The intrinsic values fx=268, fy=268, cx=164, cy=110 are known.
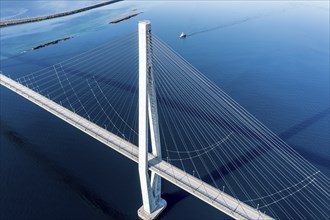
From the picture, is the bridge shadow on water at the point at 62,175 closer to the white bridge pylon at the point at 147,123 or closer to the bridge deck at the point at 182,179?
the white bridge pylon at the point at 147,123

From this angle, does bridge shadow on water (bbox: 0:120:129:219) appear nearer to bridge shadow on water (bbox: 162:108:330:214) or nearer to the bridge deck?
bridge shadow on water (bbox: 162:108:330:214)

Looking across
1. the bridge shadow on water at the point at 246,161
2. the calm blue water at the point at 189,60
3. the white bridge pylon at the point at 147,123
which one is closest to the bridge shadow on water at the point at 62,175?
the calm blue water at the point at 189,60

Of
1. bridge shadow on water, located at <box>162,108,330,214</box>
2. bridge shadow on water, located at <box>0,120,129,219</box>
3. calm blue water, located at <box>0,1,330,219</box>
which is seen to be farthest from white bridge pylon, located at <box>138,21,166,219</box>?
bridge shadow on water, located at <box>0,120,129,219</box>

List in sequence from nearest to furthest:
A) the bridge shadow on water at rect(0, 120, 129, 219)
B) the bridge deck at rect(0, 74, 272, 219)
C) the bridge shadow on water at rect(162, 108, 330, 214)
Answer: the bridge deck at rect(0, 74, 272, 219) < the bridge shadow on water at rect(0, 120, 129, 219) < the bridge shadow on water at rect(162, 108, 330, 214)

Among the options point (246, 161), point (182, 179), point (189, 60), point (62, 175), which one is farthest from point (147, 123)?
point (189, 60)

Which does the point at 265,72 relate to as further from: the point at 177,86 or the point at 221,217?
the point at 221,217

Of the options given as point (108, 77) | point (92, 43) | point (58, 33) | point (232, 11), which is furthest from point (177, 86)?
point (232, 11)
